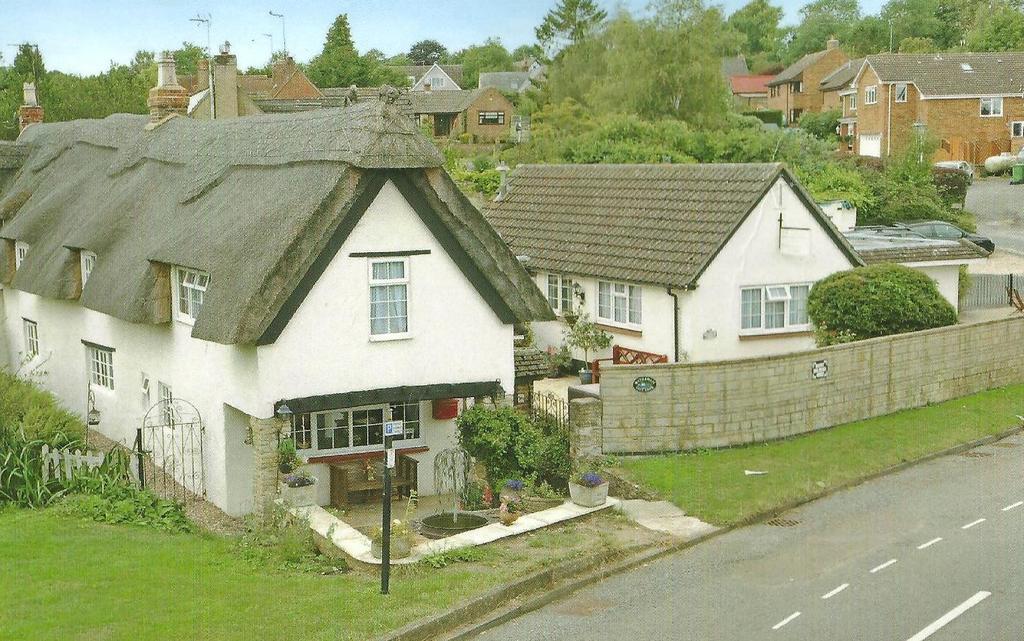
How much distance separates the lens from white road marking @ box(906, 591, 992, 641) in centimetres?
1505

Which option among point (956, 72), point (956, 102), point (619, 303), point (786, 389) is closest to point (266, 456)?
point (786, 389)

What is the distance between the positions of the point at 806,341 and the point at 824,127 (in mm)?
67393

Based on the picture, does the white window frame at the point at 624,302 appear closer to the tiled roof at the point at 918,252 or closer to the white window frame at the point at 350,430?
the tiled roof at the point at 918,252

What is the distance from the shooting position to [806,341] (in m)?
32.0

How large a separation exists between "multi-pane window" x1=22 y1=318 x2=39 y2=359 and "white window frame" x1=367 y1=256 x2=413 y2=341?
13.9 m

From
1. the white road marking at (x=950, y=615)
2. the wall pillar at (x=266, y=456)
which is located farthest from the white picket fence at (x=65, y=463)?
the white road marking at (x=950, y=615)

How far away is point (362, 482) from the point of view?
875 inches

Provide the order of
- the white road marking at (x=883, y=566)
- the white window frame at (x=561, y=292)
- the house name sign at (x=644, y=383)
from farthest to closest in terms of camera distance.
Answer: the white window frame at (x=561, y=292), the house name sign at (x=644, y=383), the white road marking at (x=883, y=566)

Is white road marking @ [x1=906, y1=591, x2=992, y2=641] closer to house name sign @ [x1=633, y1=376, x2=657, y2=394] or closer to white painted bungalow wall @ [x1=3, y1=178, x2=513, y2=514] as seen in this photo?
house name sign @ [x1=633, y1=376, x2=657, y2=394]

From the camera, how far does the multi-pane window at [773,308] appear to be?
3123 cm

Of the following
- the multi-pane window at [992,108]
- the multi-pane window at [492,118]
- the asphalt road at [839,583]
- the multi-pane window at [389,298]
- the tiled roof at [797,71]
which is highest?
the tiled roof at [797,71]

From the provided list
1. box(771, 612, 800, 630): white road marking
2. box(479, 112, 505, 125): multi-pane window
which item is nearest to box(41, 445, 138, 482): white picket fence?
box(771, 612, 800, 630): white road marking

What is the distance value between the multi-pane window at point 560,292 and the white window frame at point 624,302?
1.17 m

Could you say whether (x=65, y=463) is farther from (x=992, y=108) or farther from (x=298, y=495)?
(x=992, y=108)
